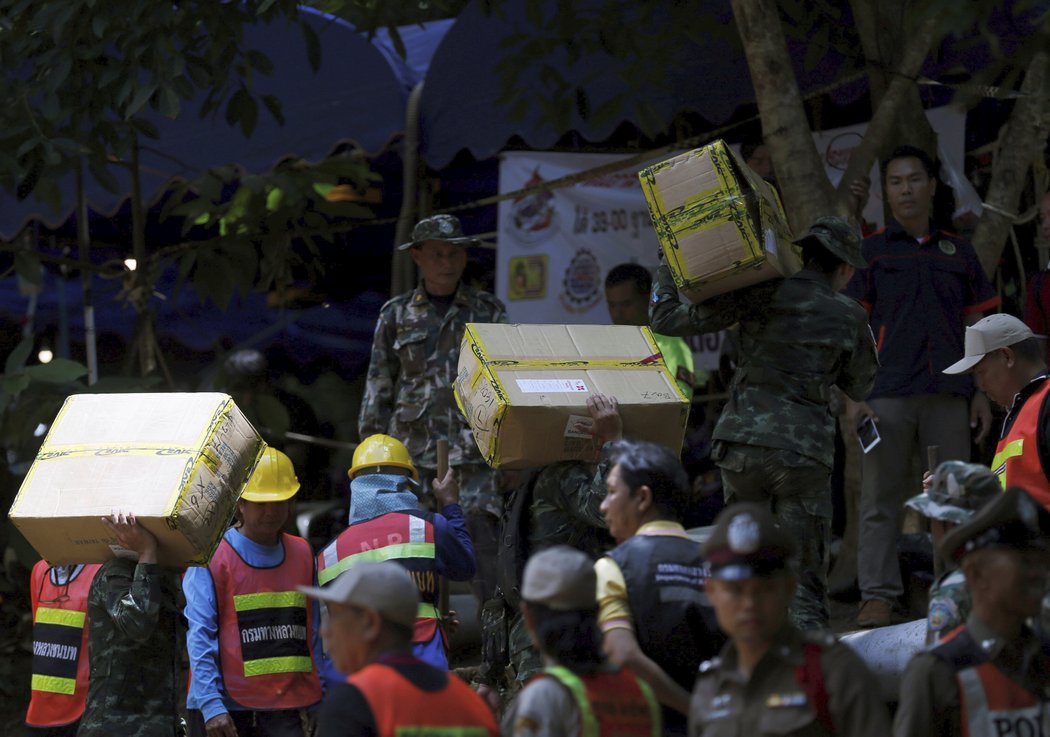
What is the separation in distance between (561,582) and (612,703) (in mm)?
337

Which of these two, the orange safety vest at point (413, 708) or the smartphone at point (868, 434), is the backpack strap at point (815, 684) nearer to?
the orange safety vest at point (413, 708)

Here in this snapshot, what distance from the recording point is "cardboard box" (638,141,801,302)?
562 centimetres

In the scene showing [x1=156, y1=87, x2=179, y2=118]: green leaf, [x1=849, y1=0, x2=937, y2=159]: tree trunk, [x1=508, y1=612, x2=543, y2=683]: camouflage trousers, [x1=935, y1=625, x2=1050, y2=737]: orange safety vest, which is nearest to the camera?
[x1=935, y1=625, x2=1050, y2=737]: orange safety vest

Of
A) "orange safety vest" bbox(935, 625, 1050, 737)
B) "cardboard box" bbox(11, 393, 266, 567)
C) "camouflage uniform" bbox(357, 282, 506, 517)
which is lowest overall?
"orange safety vest" bbox(935, 625, 1050, 737)

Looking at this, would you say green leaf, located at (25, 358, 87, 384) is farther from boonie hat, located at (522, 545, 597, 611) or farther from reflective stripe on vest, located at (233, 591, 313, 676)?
boonie hat, located at (522, 545, 597, 611)

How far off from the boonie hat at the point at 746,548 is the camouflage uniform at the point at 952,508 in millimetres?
634

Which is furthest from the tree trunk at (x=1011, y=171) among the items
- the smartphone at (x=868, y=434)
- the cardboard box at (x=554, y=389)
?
the cardboard box at (x=554, y=389)

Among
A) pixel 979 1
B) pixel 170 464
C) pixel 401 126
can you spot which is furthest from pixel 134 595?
pixel 401 126

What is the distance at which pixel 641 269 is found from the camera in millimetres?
8578

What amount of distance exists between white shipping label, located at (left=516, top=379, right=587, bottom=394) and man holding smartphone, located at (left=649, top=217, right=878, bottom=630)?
0.51 meters

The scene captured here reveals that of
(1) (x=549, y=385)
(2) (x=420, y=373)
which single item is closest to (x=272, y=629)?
(1) (x=549, y=385)

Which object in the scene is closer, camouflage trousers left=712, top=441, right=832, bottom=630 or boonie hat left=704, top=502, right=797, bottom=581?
boonie hat left=704, top=502, right=797, bottom=581

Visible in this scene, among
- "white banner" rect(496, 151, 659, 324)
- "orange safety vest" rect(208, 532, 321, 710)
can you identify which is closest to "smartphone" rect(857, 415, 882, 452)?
"white banner" rect(496, 151, 659, 324)

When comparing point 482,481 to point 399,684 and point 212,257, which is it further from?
point 399,684
